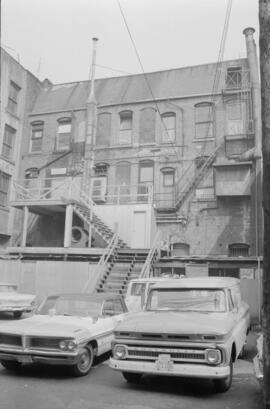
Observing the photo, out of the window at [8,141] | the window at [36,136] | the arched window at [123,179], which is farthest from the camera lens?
the window at [36,136]

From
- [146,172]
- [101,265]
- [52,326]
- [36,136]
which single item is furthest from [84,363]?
[36,136]

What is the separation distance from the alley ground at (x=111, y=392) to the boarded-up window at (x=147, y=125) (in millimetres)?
18411

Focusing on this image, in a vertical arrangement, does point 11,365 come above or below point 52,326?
below

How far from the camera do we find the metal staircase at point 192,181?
22500mm

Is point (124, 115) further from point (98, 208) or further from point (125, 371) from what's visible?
point (125, 371)

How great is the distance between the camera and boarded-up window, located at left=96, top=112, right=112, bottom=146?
83.4 feet

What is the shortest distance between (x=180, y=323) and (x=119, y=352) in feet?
3.52

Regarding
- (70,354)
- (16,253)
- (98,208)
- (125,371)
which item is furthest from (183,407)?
(98,208)

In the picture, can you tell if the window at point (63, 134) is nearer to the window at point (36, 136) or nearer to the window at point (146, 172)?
the window at point (36, 136)

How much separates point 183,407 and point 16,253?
15.4m

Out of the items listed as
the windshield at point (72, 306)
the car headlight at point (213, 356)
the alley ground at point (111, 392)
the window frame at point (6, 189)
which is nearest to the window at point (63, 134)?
the window frame at point (6, 189)

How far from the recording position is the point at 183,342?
6.17 metres

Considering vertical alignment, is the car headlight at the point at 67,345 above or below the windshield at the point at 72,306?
below

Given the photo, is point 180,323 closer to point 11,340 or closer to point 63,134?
point 11,340
